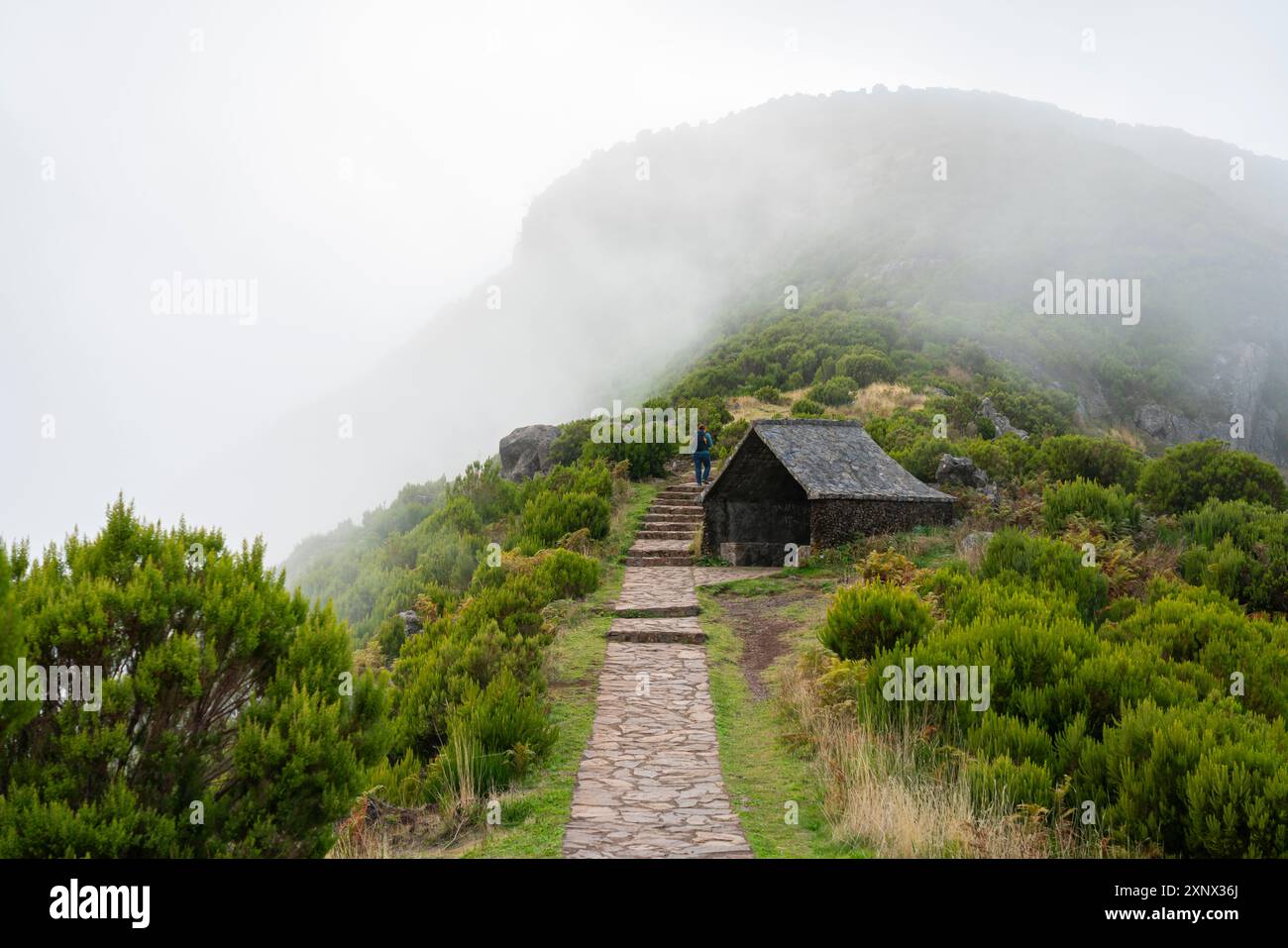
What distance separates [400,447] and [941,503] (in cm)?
7790

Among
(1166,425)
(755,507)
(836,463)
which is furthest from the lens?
(1166,425)

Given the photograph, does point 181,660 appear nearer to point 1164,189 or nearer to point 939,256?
point 939,256

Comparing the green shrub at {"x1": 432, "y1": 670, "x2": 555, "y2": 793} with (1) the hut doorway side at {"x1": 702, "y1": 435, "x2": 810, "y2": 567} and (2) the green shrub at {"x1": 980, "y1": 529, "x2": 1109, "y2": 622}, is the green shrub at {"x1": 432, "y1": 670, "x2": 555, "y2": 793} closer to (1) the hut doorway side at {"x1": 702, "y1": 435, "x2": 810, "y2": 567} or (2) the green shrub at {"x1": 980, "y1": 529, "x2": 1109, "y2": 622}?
(2) the green shrub at {"x1": 980, "y1": 529, "x2": 1109, "y2": 622}

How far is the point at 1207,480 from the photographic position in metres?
14.1

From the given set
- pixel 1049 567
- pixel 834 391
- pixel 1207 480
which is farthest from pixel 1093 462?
pixel 834 391

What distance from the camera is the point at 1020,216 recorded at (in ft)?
186

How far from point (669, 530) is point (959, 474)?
5.92 meters

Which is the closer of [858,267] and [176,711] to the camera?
[176,711]

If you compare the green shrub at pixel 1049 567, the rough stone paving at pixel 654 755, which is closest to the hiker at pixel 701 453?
the rough stone paving at pixel 654 755

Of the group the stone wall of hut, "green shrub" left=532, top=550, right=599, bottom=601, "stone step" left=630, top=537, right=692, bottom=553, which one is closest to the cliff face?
"stone step" left=630, top=537, right=692, bottom=553

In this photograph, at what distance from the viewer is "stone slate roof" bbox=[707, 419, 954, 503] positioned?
44.4ft

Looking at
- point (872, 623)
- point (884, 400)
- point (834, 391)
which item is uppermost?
point (834, 391)

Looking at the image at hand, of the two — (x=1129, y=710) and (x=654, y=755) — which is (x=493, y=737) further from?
(x=1129, y=710)

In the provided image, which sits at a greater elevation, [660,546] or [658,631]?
[660,546]
